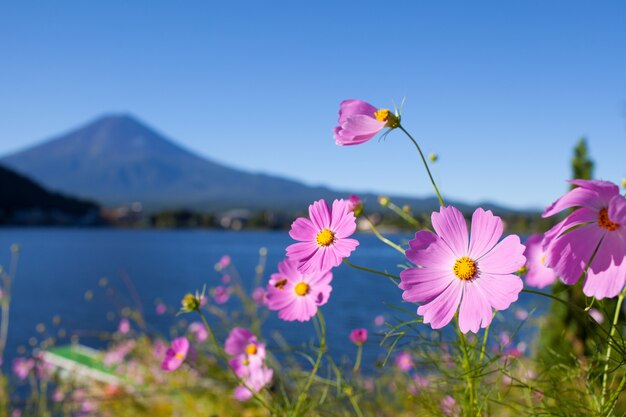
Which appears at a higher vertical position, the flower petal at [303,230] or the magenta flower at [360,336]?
the flower petal at [303,230]

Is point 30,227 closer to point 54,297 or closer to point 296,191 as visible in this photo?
point 54,297

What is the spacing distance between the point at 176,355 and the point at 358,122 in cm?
44

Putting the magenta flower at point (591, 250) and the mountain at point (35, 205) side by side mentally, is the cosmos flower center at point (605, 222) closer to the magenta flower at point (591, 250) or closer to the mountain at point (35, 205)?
the magenta flower at point (591, 250)

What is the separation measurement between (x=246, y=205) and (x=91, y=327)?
84.8 m

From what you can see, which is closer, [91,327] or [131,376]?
[131,376]

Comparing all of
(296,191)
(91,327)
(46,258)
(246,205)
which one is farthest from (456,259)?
(296,191)

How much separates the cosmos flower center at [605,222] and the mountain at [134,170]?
4540 inches

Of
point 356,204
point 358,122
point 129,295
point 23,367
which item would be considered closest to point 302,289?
point 356,204

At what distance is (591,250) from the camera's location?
0.43m

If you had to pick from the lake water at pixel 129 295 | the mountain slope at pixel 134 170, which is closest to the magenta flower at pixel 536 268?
the lake water at pixel 129 295

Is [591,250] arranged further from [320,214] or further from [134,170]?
[134,170]

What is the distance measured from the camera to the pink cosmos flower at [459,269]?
440 millimetres

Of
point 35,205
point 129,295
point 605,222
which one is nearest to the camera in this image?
point 605,222

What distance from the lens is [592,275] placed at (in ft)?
1.43
